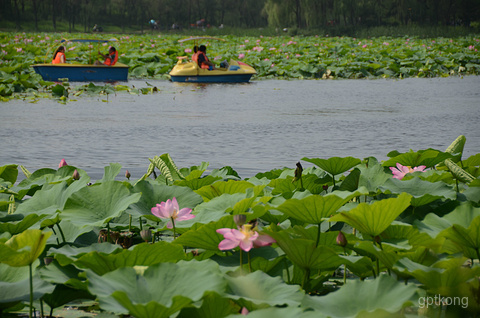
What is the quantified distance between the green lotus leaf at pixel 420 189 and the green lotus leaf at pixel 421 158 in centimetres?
56

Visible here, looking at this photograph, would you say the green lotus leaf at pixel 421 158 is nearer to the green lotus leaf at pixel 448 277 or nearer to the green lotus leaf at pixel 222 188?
the green lotus leaf at pixel 222 188

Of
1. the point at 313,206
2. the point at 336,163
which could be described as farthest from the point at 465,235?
the point at 336,163

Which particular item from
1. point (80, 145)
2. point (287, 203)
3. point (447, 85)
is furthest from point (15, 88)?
point (287, 203)

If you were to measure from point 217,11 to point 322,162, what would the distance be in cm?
6375

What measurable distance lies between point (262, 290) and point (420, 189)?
3.30ft

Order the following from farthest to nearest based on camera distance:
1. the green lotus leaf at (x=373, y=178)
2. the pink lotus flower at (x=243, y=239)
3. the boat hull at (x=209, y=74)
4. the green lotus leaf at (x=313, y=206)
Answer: the boat hull at (x=209, y=74)
the green lotus leaf at (x=373, y=178)
the green lotus leaf at (x=313, y=206)
the pink lotus flower at (x=243, y=239)

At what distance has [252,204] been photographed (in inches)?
68.9

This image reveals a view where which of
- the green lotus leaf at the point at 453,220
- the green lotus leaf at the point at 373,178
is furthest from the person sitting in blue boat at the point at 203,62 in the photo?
the green lotus leaf at the point at 453,220

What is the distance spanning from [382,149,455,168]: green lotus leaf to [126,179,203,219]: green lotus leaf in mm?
1044

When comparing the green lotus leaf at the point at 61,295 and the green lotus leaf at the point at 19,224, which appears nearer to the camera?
the green lotus leaf at the point at 61,295

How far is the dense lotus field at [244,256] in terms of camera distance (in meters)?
1.13

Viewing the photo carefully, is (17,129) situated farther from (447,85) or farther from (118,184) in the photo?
(447,85)

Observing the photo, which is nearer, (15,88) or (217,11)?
(15,88)

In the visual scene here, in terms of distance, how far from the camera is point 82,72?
1205 centimetres
